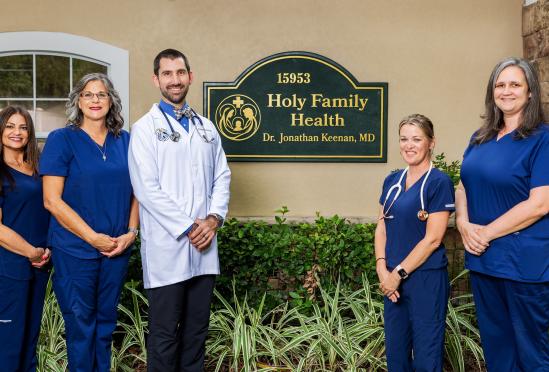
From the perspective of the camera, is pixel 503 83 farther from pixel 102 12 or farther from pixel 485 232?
pixel 102 12

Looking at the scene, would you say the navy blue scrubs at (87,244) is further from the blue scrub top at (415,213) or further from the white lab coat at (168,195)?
the blue scrub top at (415,213)

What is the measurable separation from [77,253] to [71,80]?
286 cm

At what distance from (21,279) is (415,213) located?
2163 millimetres

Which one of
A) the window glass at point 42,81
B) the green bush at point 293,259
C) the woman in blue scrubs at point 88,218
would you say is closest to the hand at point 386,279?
the woman in blue scrubs at point 88,218

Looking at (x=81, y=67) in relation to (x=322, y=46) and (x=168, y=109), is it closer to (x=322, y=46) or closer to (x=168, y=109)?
(x=322, y=46)

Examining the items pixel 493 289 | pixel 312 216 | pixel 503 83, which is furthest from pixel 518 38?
pixel 493 289

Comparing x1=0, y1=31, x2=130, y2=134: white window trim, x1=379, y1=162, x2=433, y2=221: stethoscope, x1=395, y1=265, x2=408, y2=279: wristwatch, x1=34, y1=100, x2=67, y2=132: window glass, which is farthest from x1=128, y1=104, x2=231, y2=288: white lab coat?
x1=34, y1=100, x2=67, y2=132: window glass

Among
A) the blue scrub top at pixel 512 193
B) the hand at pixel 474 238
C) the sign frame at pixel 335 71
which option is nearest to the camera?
the blue scrub top at pixel 512 193

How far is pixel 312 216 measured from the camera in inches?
229

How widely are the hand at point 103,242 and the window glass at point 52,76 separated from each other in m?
2.86

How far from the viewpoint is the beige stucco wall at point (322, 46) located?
5.82m

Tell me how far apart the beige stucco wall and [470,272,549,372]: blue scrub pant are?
256 centimetres

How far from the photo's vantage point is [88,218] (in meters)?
3.57

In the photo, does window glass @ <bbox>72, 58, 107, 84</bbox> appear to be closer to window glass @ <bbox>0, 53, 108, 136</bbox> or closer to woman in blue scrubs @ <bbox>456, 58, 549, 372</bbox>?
window glass @ <bbox>0, 53, 108, 136</bbox>
